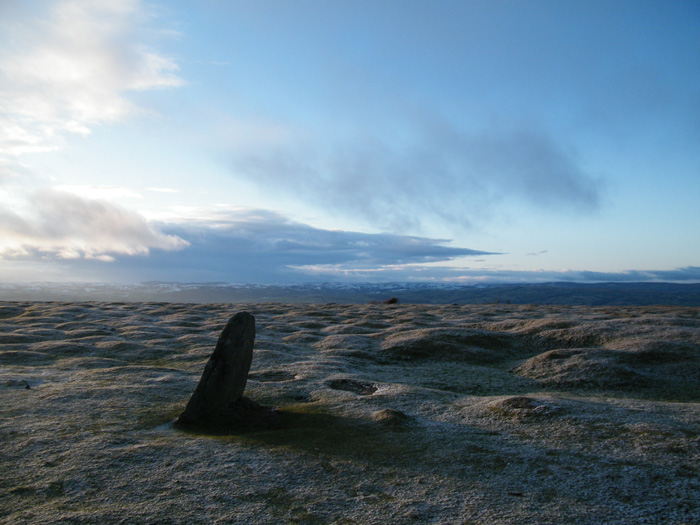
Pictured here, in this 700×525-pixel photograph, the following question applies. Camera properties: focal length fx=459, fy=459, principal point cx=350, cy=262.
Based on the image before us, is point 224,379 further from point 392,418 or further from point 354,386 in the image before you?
point 354,386

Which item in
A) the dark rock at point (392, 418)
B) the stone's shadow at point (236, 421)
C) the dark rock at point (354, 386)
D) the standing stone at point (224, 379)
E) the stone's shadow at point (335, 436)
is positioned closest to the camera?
the stone's shadow at point (335, 436)

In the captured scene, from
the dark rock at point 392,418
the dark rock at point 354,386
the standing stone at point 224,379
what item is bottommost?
the dark rock at point 354,386

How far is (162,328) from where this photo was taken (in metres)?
22.8

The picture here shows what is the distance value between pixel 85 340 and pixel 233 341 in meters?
12.0

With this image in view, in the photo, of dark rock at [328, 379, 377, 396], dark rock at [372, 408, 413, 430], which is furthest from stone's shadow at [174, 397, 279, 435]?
dark rock at [328, 379, 377, 396]

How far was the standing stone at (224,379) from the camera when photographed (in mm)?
9047

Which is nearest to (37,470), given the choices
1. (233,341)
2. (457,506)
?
(233,341)

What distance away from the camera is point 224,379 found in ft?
30.6

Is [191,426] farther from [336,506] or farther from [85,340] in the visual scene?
[85,340]

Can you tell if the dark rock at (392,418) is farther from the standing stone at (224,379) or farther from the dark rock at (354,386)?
the standing stone at (224,379)

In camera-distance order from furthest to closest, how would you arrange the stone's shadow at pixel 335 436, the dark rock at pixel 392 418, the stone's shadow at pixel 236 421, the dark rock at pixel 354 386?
the dark rock at pixel 354 386 → the stone's shadow at pixel 236 421 → the dark rock at pixel 392 418 → the stone's shadow at pixel 335 436

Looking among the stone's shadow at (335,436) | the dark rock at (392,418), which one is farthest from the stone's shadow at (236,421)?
the dark rock at (392,418)

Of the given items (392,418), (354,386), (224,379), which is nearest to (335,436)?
(392,418)

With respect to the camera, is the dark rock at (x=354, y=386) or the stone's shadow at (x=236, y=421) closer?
the stone's shadow at (x=236, y=421)
